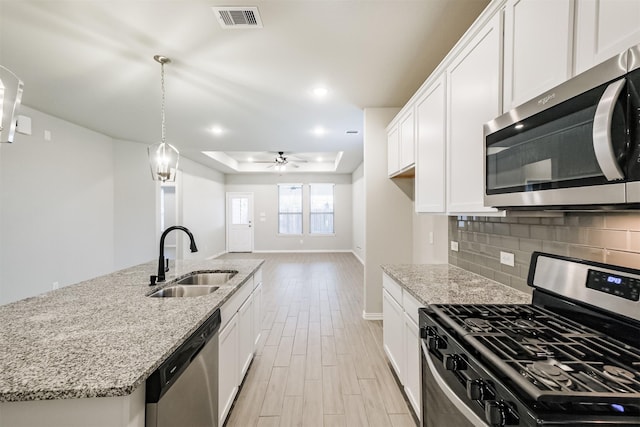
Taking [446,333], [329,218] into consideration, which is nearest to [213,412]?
[446,333]

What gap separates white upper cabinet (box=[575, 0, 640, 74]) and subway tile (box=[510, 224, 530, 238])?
0.94 metres

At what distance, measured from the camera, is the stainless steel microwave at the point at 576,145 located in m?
0.75

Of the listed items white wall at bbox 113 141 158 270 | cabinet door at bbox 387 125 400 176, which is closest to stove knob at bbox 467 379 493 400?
cabinet door at bbox 387 125 400 176

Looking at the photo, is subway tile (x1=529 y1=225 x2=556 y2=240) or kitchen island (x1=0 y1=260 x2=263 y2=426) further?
subway tile (x1=529 y1=225 x2=556 y2=240)

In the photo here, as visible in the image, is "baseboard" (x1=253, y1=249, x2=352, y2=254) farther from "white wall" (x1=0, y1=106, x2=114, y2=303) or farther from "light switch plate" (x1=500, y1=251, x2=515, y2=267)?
"light switch plate" (x1=500, y1=251, x2=515, y2=267)

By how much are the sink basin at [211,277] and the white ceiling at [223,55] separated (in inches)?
73.9

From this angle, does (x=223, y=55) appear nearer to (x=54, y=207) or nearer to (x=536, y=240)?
(x=536, y=240)

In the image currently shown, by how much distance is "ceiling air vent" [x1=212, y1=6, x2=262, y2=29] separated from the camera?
184 centimetres

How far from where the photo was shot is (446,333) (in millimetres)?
1193

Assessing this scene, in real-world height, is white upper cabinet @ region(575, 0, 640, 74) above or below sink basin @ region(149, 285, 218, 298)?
above

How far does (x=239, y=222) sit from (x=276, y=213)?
4.24ft

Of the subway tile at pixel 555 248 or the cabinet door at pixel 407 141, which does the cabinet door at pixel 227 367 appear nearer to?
the subway tile at pixel 555 248

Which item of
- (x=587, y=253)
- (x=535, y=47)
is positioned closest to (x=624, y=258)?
(x=587, y=253)

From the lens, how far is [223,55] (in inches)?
95.0
